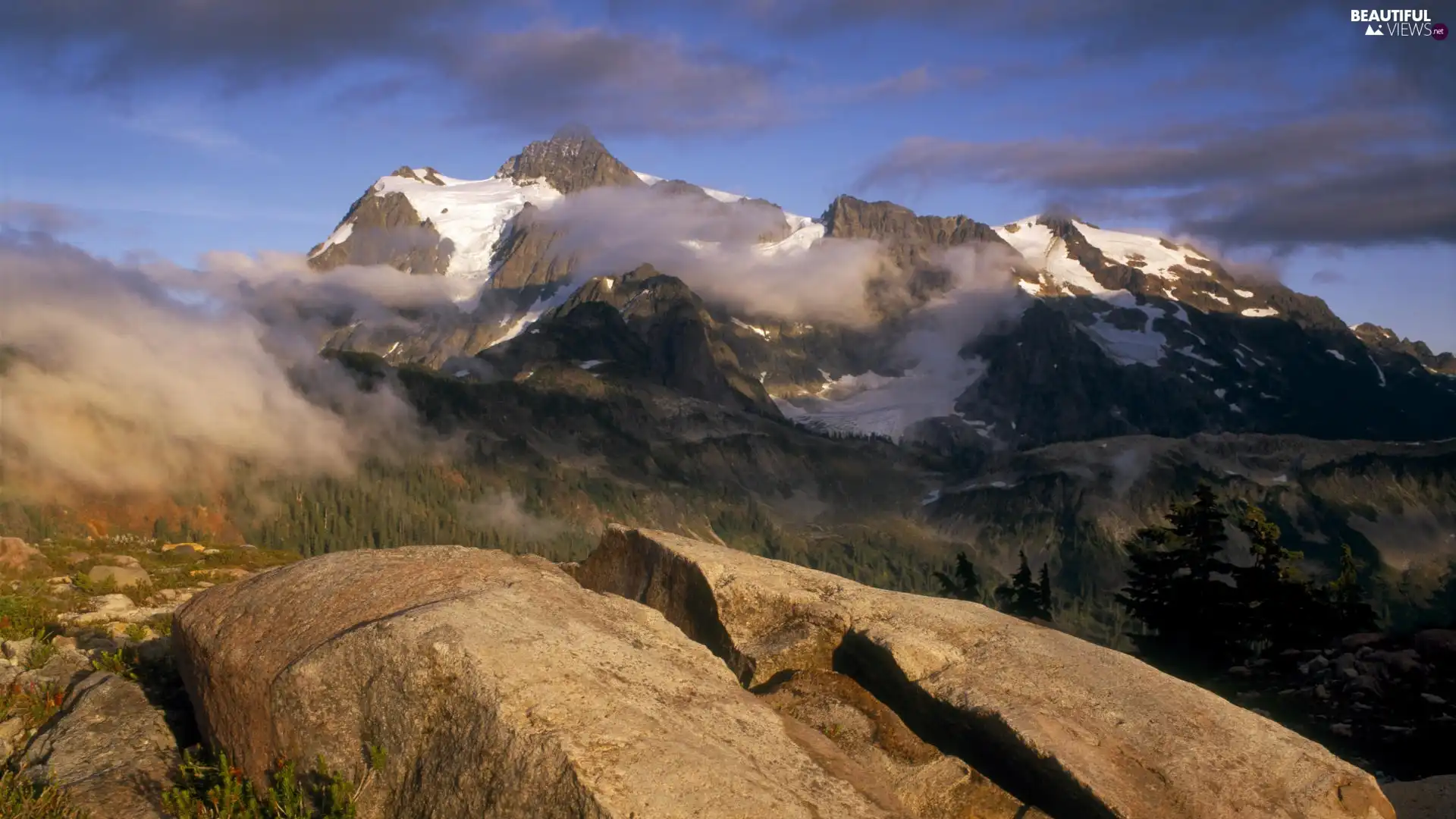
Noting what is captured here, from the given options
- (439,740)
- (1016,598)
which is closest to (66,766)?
(439,740)

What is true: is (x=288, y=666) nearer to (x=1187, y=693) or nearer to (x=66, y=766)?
(x=66, y=766)

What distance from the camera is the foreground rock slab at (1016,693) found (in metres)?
15.5

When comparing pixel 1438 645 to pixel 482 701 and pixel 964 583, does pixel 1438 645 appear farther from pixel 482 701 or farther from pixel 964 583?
pixel 964 583

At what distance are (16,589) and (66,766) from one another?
56.1 feet

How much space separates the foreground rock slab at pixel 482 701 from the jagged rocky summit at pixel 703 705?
0.11 ft

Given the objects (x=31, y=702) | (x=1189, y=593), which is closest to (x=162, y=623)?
(x=31, y=702)

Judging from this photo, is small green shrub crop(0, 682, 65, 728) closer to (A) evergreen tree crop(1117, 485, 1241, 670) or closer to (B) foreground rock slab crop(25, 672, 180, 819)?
(B) foreground rock slab crop(25, 672, 180, 819)

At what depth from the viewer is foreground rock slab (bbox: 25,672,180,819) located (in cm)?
1489

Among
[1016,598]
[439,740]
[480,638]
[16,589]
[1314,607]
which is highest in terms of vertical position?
[480,638]

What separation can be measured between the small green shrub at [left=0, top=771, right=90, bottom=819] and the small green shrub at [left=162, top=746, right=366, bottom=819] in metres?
1.16

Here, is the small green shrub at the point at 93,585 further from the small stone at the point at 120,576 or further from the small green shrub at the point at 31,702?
the small green shrub at the point at 31,702

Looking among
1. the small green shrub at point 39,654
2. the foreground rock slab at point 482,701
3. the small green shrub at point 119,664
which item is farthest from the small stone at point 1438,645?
the small green shrub at point 39,654

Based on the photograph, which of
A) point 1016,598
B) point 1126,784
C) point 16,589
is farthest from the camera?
point 1016,598

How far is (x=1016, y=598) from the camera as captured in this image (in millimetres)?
67625
